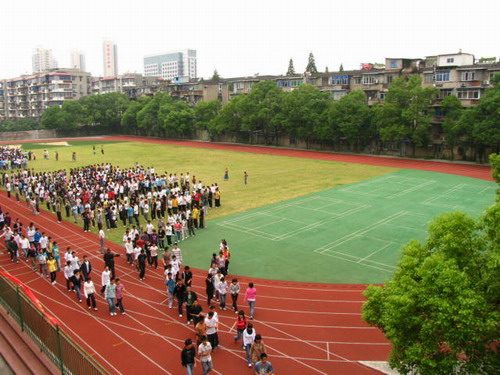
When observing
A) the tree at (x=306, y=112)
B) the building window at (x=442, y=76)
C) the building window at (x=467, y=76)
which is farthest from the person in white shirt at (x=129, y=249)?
the building window at (x=442, y=76)

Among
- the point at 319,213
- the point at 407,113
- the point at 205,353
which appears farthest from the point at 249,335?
the point at 407,113

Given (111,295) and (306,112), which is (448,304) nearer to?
(111,295)

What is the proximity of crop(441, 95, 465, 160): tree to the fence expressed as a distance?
4488 cm

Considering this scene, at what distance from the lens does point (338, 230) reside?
931 inches

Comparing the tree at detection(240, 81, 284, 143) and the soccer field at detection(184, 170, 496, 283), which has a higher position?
the tree at detection(240, 81, 284, 143)

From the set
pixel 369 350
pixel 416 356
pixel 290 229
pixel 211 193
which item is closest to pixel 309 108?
pixel 211 193

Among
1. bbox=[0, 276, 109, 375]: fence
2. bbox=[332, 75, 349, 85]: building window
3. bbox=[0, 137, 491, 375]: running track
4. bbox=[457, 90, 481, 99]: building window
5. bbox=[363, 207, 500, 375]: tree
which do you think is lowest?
bbox=[0, 137, 491, 375]: running track

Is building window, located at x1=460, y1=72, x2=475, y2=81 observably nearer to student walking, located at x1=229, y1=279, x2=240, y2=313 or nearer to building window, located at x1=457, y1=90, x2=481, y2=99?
building window, located at x1=457, y1=90, x2=481, y2=99

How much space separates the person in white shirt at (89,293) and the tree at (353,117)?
147ft

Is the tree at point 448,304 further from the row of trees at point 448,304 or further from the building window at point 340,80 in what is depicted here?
the building window at point 340,80

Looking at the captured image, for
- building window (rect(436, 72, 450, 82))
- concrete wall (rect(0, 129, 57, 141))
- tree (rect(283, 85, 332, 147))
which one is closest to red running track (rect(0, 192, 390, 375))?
building window (rect(436, 72, 450, 82))

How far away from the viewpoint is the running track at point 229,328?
38.4 ft

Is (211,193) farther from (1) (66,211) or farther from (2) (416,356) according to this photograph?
(2) (416,356)

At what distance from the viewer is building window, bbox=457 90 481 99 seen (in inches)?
1884
